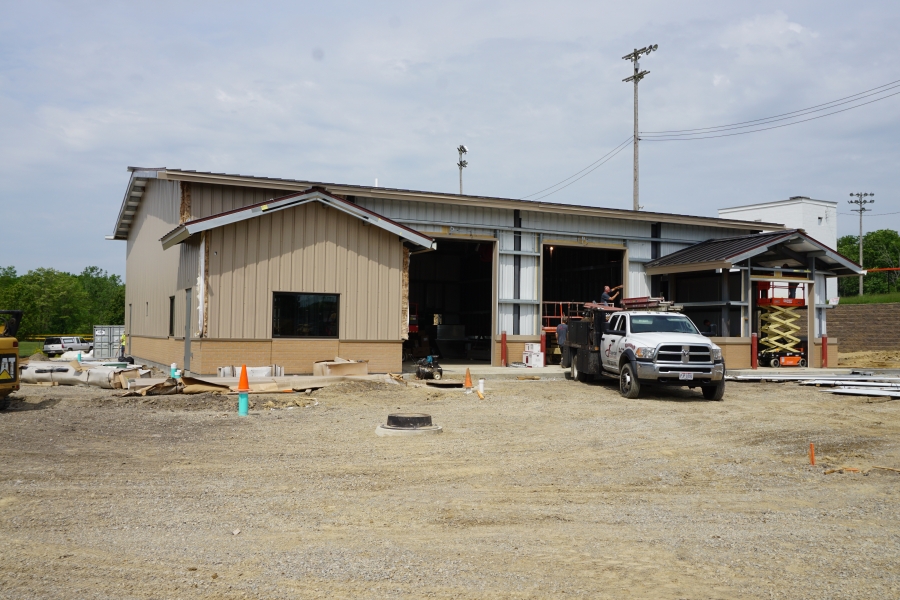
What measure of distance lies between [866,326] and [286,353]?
3568cm

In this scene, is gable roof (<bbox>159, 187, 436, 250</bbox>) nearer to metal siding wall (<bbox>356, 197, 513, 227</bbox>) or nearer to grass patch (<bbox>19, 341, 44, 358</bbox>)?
metal siding wall (<bbox>356, 197, 513, 227</bbox>)

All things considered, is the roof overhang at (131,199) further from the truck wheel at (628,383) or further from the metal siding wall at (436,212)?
the truck wheel at (628,383)

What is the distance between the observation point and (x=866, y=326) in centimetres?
4275

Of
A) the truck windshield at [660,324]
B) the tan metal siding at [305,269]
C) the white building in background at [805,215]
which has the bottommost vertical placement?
the truck windshield at [660,324]

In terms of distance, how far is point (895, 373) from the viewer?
85.5 feet

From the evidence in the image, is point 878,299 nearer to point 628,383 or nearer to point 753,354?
point 753,354

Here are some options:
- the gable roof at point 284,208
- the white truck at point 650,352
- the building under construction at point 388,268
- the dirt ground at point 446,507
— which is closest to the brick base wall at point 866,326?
the building under construction at point 388,268

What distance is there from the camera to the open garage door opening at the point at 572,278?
99.5 ft

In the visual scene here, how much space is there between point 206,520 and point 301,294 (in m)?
14.4

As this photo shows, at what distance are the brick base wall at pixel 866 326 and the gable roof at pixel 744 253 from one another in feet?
46.8

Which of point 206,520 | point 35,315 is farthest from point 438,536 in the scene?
point 35,315

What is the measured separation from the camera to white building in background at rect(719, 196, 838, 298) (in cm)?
5322

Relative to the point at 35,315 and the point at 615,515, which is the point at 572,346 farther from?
the point at 35,315

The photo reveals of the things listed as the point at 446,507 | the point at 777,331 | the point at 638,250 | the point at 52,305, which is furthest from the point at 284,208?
the point at 52,305
